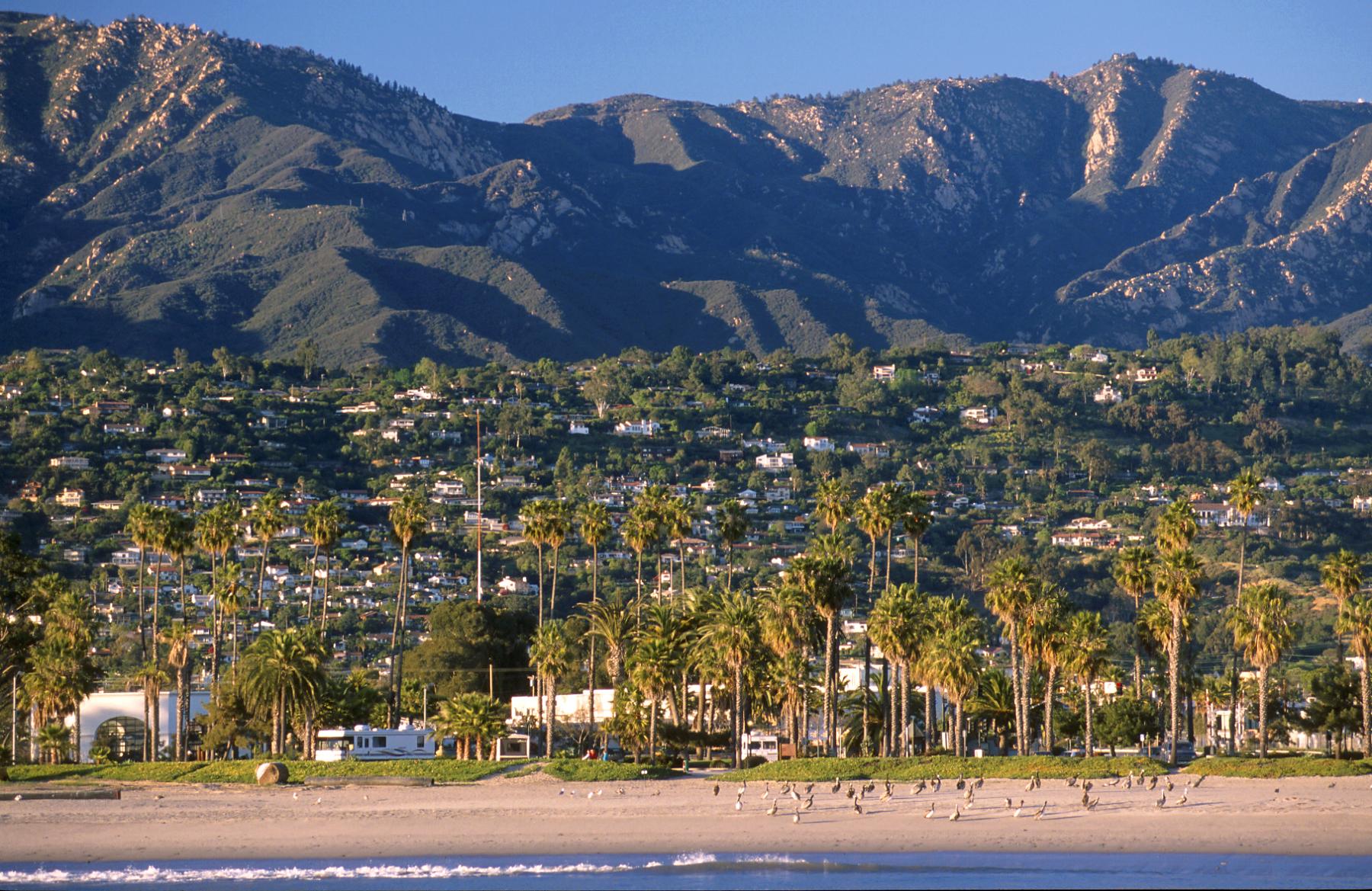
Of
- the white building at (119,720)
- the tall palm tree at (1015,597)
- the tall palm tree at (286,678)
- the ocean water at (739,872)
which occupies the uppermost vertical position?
the tall palm tree at (1015,597)

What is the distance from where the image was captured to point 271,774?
2670 inches

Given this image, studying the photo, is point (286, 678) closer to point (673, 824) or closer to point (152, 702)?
point (152, 702)

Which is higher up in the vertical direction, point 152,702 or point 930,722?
point 152,702

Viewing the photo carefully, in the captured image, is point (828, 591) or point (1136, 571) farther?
point (1136, 571)

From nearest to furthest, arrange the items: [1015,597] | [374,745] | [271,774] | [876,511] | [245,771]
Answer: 1. [271,774]
2. [245,771]
3. [1015,597]
4. [374,745]
5. [876,511]

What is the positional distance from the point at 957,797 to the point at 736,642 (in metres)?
16.6

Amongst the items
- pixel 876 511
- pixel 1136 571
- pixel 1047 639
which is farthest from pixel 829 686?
pixel 1136 571

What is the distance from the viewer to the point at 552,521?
95.1 meters

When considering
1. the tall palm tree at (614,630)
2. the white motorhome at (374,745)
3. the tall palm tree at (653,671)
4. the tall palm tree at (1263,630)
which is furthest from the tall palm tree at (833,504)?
the white motorhome at (374,745)

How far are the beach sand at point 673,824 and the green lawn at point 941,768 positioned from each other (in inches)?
65.6

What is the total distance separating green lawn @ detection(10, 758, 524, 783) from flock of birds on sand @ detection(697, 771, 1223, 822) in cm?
1210


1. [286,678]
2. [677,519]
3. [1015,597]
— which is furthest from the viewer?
[677,519]

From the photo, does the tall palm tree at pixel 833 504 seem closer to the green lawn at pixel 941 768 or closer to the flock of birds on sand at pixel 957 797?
the green lawn at pixel 941 768

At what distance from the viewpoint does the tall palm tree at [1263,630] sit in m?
73.8
